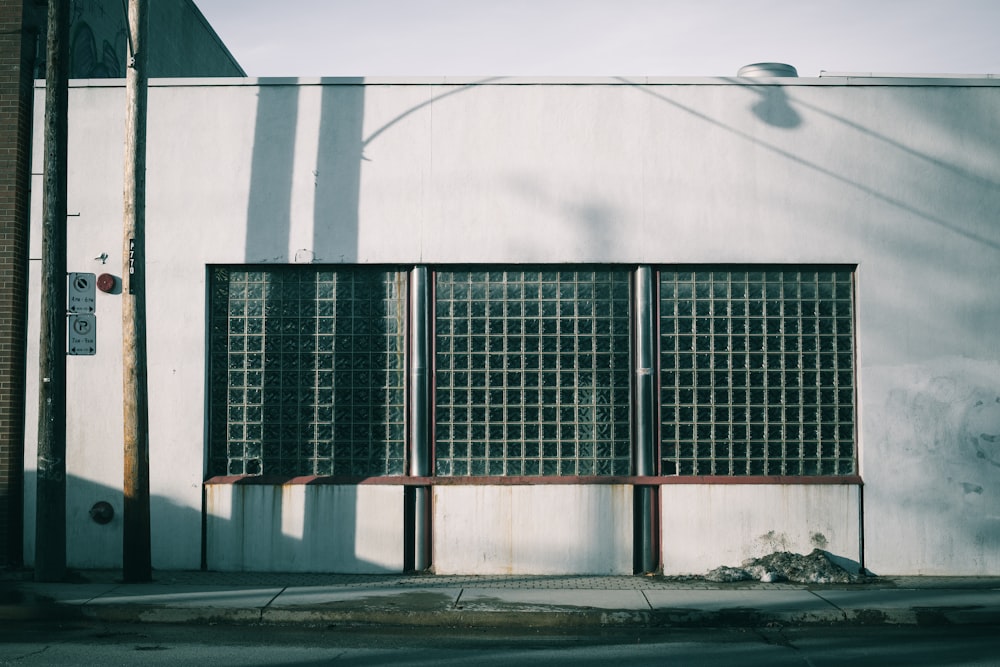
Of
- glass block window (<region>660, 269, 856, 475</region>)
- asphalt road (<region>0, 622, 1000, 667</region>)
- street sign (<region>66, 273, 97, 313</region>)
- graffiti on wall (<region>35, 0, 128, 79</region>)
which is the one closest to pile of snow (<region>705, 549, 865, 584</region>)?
glass block window (<region>660, 269, 856, 475</region>)

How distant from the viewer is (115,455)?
11.1 m

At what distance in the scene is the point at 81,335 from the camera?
10.1 m

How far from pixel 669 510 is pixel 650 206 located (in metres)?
3.45

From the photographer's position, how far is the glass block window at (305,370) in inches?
438

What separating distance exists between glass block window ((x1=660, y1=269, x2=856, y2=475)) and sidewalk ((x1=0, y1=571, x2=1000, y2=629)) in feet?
4.92

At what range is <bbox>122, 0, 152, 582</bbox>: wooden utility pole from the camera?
10000 millimetres

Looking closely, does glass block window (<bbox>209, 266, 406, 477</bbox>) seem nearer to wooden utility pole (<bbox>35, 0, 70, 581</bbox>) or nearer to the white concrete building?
the white concrete building

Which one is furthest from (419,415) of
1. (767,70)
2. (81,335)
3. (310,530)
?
(767,70)

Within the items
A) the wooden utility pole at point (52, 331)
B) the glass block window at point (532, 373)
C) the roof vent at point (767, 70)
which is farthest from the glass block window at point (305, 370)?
the roof vent at point (767, 70)

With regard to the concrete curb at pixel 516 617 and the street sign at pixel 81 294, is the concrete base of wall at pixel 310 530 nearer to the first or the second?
the concrete curb at pixel 516 617

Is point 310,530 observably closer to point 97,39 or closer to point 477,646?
point 477,646

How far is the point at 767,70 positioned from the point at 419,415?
594 cm

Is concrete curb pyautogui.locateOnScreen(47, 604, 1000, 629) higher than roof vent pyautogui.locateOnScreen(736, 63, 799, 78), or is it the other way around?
roof vent pyautogui.locateOnScreen(736, 63, 799, 78)

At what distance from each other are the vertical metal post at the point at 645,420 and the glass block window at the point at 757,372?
16cm
